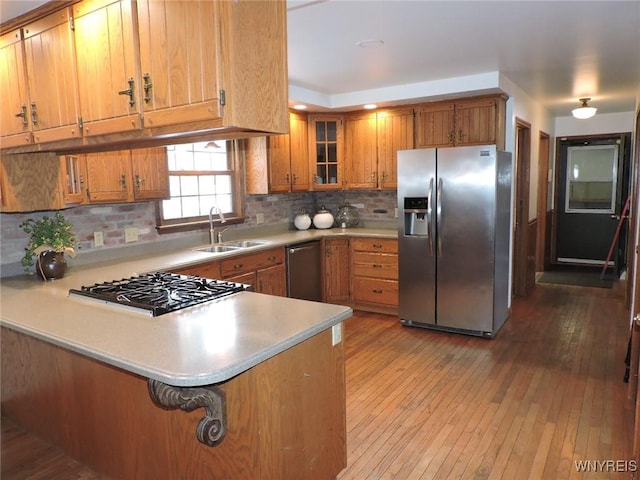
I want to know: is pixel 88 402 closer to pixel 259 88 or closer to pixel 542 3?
Result: pixel 259 88

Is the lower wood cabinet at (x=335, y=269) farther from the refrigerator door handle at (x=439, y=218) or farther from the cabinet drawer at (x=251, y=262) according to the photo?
the refrigerator door handle at (x=439, y=218)

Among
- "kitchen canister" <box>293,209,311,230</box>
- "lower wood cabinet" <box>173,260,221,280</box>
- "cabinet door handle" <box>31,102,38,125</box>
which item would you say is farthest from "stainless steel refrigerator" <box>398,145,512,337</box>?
"cabinet door handle" <box>31,102,38,125</box>

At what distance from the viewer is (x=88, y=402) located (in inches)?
87.8

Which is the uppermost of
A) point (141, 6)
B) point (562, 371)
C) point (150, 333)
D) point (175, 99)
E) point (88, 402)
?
point (141, 6)

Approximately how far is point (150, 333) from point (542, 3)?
269 cm

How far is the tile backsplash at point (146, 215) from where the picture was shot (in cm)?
299

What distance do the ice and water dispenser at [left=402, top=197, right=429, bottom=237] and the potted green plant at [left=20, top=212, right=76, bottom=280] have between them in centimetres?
287

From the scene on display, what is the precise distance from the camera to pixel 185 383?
1424 millimetres

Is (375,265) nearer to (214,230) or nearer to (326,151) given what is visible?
(326,151)

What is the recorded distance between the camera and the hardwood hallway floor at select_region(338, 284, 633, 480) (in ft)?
7.89

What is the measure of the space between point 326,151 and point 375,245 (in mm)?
1276

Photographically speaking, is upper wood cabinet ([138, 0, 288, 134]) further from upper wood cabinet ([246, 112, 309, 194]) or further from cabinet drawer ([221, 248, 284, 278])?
upper wood cabinet ([246, 112, 309, 194])

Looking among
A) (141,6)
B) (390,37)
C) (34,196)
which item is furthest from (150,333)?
(390,37)

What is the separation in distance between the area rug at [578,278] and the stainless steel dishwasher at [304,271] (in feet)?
11.6
